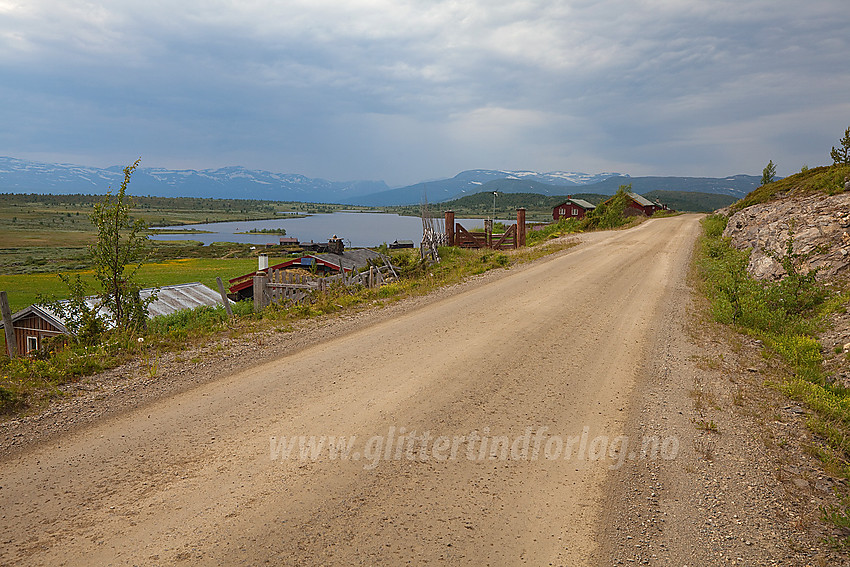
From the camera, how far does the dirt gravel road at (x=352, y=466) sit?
362 cm

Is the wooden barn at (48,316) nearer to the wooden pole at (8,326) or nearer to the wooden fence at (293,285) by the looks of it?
the wooden fence at (293,285)

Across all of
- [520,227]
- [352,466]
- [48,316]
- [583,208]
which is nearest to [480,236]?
[520,227]

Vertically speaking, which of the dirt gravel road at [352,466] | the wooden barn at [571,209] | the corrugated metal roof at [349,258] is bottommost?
the dirt gravel road at [352,466]

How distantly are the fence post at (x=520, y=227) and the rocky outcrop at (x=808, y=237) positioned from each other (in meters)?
11.5

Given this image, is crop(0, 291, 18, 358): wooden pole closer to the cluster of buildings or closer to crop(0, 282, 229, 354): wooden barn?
crop(0, 282, 229, 354): wooden barn

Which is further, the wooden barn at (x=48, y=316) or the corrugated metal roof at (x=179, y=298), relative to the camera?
the corrugated metal roof at (x=179, y=298)

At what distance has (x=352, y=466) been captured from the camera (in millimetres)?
4711

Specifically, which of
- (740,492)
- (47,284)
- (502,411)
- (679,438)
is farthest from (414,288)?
(47,284)

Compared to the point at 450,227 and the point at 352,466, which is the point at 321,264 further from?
the point at 352,466

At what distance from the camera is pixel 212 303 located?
2878 cm

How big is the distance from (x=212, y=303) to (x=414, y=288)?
18444mm

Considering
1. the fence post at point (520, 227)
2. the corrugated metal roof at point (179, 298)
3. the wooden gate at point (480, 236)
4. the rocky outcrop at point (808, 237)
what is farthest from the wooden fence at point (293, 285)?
the fence post at point (520, 227)

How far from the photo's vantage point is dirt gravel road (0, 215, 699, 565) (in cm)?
362

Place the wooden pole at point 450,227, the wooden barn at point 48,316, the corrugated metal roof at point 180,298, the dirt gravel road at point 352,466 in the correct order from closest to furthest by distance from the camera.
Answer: the dirt gravel road at point 352,466
the wooden barn at point 48,316
the corrugated metal roof at point 180,298
the wooden pole at point 450,227
